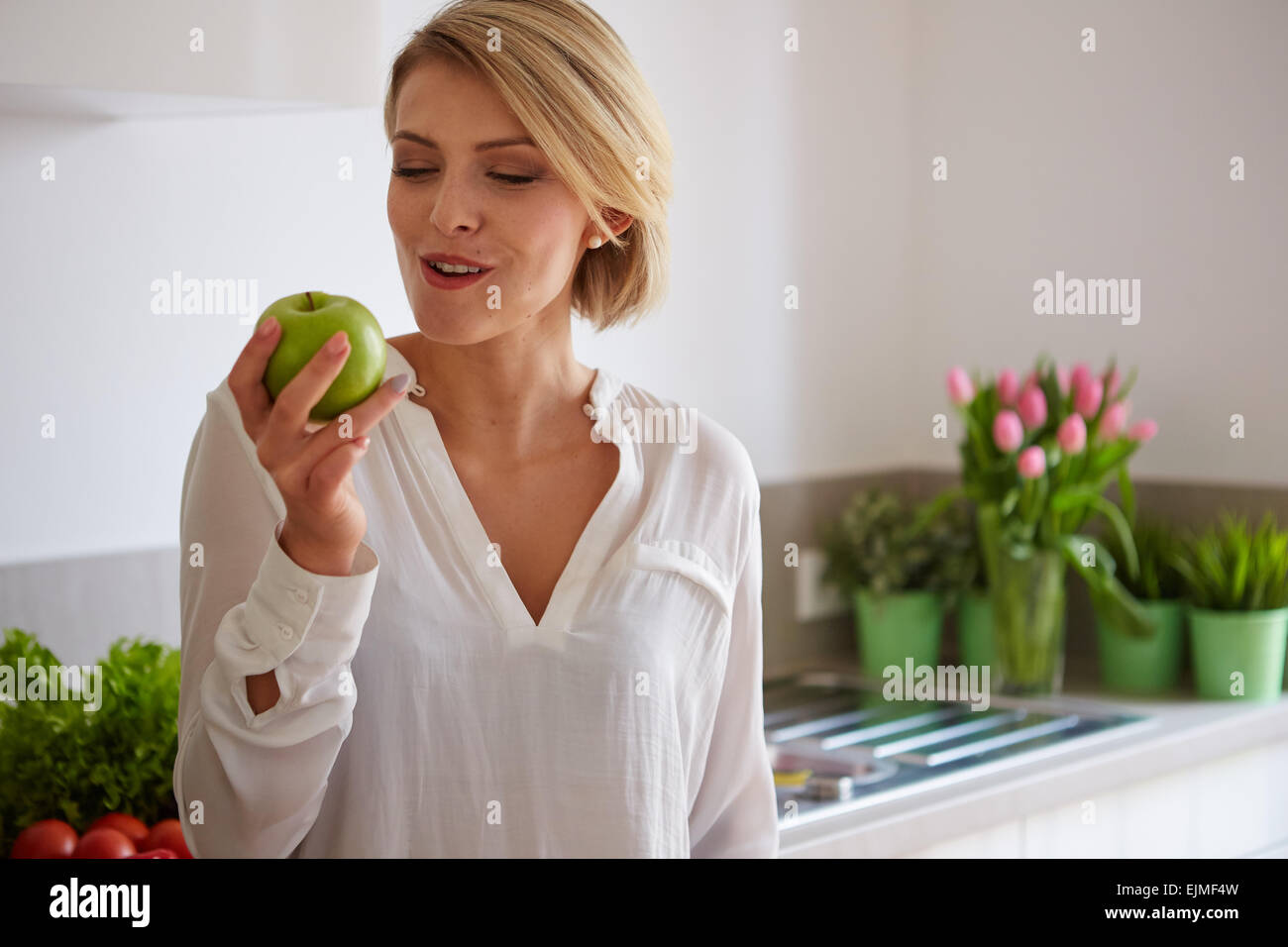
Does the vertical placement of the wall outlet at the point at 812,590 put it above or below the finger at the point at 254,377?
below

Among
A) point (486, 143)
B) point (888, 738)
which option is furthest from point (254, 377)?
point (888, 738)

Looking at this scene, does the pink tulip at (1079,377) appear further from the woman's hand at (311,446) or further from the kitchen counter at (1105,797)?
the woman's hand at (311,446)

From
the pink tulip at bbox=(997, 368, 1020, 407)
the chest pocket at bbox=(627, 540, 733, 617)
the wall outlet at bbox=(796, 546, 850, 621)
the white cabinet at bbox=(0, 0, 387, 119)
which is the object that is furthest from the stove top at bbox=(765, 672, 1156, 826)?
the white cabinet at bbox=(0, 0, 387, 119)

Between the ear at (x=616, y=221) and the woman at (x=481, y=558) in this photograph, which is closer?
the woman at (x=481, y=558)

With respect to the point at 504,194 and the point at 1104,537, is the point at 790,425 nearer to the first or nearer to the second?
the point at 1104,537

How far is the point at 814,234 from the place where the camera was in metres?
2.42

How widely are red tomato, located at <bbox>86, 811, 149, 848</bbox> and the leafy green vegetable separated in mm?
34

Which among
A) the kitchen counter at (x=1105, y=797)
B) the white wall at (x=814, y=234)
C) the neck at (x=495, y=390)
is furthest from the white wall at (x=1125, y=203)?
the neck at (x=495, y=390)

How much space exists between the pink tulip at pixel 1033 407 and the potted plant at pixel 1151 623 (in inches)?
10.0

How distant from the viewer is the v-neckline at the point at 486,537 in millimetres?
1006

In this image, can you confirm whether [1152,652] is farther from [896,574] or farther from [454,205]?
[454,205]

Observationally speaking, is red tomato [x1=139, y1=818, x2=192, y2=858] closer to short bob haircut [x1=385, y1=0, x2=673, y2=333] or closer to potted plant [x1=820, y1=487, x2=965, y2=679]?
short bob haircut [x1=385, y1=0, x2=673, y2=333]
